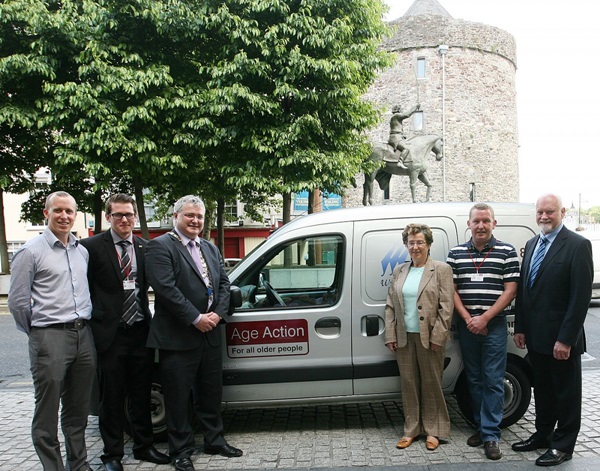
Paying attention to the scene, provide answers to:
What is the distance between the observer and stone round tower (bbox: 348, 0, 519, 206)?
35.3 meters

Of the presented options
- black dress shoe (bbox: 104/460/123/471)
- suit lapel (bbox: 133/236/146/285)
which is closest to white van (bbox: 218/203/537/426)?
suit lapel (bbox: 133/236/146/285)

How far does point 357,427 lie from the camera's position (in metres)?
4.77

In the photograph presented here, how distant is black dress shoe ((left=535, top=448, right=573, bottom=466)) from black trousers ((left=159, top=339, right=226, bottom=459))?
2.42m

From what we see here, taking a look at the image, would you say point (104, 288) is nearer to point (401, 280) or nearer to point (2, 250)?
point (401, 280)

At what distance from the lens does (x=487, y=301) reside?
409 centimetres

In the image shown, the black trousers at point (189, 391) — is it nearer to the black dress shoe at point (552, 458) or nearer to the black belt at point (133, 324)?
the black belt at point (133, 324)

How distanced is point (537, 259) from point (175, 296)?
2.75 m

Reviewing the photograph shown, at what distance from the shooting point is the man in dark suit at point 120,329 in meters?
3.76

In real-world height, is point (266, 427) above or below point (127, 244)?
below

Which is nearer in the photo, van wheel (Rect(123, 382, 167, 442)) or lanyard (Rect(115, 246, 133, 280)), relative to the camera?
lanyard (Rect(115, 246, 133, 280))

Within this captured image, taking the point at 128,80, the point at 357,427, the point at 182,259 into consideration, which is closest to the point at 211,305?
the point at 182,259

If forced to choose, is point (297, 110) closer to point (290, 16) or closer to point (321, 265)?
point (290, 16)

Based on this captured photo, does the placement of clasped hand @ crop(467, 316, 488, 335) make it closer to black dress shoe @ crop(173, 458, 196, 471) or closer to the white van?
the white van

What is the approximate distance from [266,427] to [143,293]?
180 centimetres
